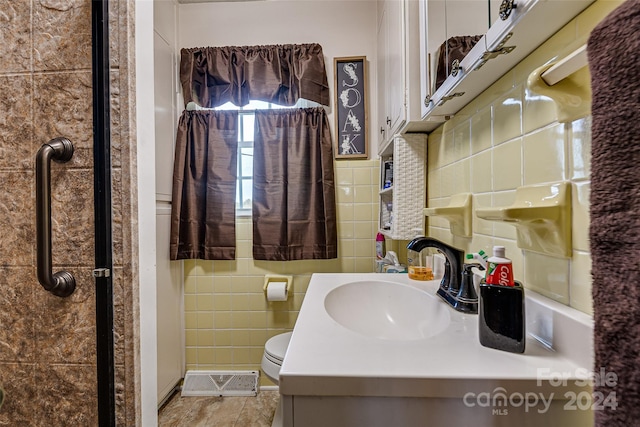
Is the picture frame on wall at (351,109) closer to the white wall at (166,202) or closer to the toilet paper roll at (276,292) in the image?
the toilet paper roll at (276,292)

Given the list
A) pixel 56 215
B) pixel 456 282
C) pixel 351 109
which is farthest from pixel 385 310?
pixel 351 109

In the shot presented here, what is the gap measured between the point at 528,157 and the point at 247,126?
174 centimetres

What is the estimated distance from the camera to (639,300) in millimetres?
257

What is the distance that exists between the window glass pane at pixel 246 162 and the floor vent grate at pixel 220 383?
4.43 feet

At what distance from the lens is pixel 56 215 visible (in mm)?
704

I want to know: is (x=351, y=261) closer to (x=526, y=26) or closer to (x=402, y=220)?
(x=402, y=220)

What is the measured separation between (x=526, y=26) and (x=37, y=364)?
133 cm

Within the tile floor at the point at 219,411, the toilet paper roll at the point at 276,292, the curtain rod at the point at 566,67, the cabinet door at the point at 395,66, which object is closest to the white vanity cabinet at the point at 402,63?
the cabinet door at the point at 395,66

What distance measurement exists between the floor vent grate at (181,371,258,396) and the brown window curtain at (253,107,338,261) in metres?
0.80

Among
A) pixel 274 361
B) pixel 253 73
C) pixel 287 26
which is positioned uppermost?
pixel 287 26

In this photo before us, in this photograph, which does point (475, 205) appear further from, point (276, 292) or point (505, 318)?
point (276, 292)

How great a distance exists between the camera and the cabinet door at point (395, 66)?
1145 mm

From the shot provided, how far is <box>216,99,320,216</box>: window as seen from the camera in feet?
6.55

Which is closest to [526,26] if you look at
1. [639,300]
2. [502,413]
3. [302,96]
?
[639,300]
